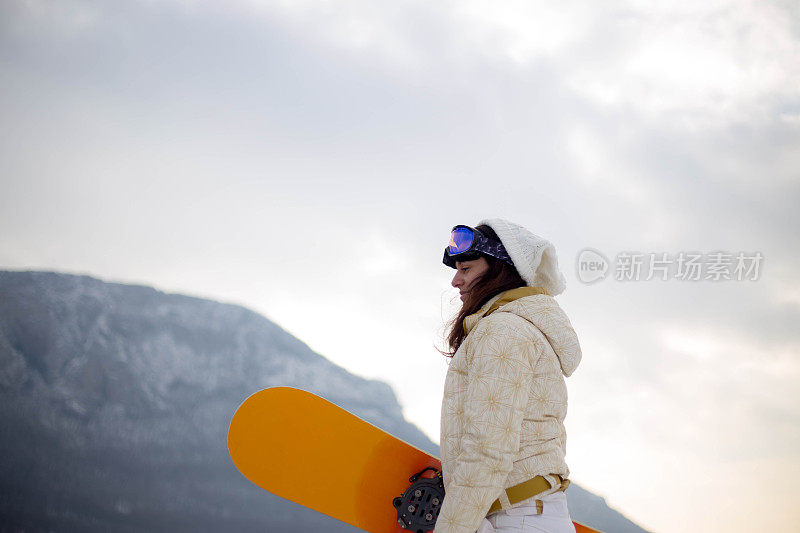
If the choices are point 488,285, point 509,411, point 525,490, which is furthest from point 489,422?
point 488,285

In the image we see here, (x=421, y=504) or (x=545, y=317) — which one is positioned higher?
(x=545, y=317)

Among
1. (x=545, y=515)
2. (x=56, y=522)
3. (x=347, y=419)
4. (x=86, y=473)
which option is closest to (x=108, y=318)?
(x=86, y=473)

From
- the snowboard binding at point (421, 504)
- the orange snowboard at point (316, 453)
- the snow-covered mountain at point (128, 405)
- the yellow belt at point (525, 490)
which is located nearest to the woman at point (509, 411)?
the yellow belt at point (525, 490)

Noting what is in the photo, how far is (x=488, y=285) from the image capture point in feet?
3.88

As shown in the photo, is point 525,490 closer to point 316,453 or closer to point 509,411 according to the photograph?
point 509,411

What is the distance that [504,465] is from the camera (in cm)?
92

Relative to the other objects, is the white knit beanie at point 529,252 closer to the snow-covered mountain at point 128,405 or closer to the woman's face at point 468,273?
the woman's face at point 468,273

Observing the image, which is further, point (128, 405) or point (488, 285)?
point (128, 405)

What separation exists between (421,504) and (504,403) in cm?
55

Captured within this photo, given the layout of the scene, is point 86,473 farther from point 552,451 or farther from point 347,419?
point 552,451

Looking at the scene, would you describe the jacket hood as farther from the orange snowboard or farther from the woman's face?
the orange snowboard

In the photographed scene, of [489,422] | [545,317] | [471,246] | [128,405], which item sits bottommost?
[128,405]

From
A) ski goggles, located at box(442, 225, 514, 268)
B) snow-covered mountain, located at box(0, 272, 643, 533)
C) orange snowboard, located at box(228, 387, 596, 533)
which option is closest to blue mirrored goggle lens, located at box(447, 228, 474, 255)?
ski goggles, located at box(442, 225, 514, 268)

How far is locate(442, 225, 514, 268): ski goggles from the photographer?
1186 mm
